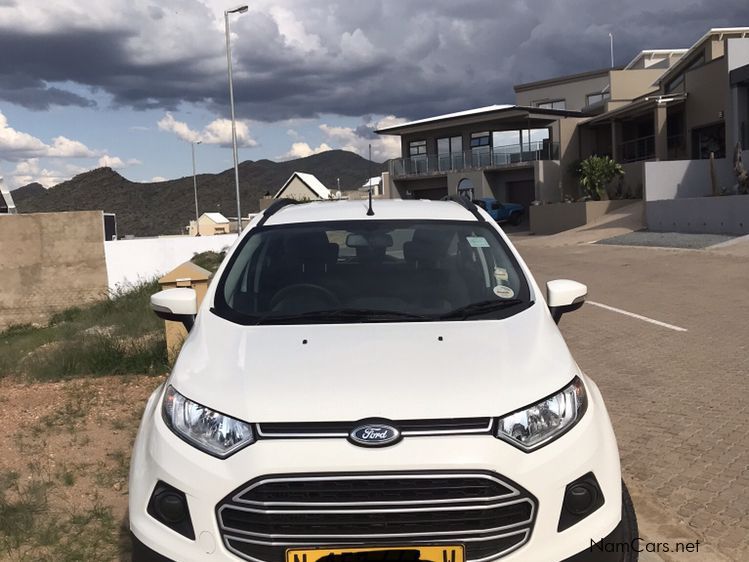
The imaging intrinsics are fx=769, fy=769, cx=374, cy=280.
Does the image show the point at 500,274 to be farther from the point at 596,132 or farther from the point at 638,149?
the point at 596,132

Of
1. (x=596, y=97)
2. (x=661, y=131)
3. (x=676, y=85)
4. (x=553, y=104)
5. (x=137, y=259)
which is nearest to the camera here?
(x=137, y=259)

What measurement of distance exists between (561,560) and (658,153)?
35439 mm

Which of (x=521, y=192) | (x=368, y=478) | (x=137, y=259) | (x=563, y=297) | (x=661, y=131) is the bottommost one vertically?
(x=137, y=259)

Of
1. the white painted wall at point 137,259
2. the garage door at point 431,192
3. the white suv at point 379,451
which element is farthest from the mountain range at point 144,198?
the white suv at point 379,451

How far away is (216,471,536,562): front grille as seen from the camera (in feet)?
8.37

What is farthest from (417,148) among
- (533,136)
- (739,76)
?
(739,76)

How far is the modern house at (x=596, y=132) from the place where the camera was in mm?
29438

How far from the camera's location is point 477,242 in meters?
4.25

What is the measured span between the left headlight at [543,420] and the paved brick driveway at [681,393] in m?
1.41

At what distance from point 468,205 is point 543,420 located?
7.62ft

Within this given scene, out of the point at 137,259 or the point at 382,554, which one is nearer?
the point at 382,554

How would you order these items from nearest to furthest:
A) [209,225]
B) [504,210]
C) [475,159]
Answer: [504,210]
[475,159]
[209,225]

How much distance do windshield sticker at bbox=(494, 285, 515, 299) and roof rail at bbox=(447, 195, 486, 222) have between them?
24.7 inches

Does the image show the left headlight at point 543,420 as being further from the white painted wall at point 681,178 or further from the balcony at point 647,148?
the balcony at point 647,148
